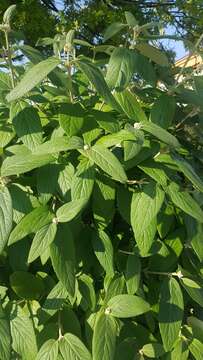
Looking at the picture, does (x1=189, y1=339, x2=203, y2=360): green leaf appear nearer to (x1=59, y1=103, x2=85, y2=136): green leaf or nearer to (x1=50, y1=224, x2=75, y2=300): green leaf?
(x1=50, y1=224, x2=75, y2=300): green leaf

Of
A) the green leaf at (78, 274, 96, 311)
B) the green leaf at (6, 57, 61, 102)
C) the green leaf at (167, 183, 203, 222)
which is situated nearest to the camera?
the green leaf at (6, 57, 61, 102)

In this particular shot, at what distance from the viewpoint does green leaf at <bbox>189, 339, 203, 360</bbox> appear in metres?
1.30

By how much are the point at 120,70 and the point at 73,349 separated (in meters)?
0.62

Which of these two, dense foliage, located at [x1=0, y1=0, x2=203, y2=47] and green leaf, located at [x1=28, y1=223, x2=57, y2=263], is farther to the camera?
dense foliage, located at [x1=0, y1=0, x2=203, y2=47]

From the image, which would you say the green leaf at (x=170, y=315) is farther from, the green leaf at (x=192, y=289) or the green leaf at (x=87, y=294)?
the green leaf at (x=87, y=294)

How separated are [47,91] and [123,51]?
320 mm

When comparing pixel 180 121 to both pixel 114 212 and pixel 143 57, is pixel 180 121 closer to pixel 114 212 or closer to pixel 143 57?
pixel 143 57

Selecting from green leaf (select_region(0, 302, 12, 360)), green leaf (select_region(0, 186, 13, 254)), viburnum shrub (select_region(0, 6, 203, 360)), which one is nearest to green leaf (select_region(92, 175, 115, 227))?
viburnum shrub (select_region(0, 6, 203, 360))

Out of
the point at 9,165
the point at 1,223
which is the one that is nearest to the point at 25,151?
the point at 9,165

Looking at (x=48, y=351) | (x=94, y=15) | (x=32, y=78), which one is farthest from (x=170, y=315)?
(x=94, y=15)

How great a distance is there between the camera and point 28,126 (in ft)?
4.05

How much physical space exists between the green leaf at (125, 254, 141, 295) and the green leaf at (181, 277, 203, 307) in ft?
0.38

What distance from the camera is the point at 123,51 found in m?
1.25

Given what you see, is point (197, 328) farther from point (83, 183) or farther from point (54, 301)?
point (83, 183)
